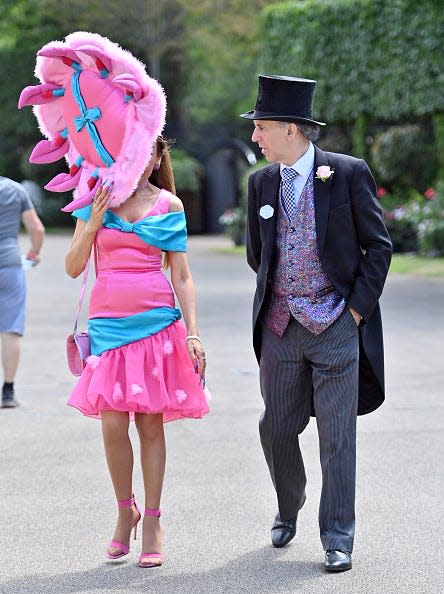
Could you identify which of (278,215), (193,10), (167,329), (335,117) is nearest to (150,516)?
(167,329)

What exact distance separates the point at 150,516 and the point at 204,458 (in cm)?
218

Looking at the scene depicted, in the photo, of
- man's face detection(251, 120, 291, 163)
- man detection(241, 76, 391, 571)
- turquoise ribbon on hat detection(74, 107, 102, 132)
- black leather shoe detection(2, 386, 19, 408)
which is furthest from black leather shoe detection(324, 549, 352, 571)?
black leather shoe detection(2, 386, 19, 408)

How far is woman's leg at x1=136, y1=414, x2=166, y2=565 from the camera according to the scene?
17.1ft

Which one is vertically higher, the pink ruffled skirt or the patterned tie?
the patterned tie

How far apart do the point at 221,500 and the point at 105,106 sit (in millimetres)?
2139

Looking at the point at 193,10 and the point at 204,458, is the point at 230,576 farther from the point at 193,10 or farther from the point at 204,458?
the point at 193,10

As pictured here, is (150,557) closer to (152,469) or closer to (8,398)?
(152,469)

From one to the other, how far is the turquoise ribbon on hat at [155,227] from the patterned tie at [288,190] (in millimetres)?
426

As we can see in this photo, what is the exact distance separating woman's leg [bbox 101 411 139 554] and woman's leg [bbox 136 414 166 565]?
0.20 feet

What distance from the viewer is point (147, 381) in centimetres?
515

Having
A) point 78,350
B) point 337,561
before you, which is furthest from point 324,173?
point 337,561

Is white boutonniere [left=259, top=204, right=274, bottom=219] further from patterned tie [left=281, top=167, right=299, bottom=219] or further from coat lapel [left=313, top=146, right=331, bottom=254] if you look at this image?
coat lapel [left=313, top=146, right=331, bottom=254]

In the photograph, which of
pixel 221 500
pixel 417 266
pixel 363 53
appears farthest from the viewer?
pixel 363 53

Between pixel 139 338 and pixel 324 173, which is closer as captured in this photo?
pixel 324 173
